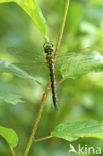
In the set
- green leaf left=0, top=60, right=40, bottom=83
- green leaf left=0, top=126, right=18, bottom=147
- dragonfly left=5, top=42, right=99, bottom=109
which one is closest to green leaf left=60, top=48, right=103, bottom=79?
dragonfly left=5, top=42, right=99, bottom=109

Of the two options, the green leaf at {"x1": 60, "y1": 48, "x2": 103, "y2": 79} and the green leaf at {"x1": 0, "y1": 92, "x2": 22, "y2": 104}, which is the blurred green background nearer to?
the green leaf at {"x1": 60, "y1": 48, "x2": 103, "y2": 79}

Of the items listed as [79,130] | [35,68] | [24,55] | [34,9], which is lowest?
[79,130]

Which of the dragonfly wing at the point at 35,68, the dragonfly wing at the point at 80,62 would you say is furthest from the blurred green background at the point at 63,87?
the dragonfly wing at the point at 80,62

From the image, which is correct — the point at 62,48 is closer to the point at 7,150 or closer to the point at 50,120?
the point at 50,120

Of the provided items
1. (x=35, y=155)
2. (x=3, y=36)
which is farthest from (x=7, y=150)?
(x=3, y=36)

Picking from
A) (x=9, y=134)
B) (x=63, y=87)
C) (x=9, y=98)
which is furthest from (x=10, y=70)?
(x=63, y=87)

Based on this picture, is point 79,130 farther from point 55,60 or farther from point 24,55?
point 24,55
